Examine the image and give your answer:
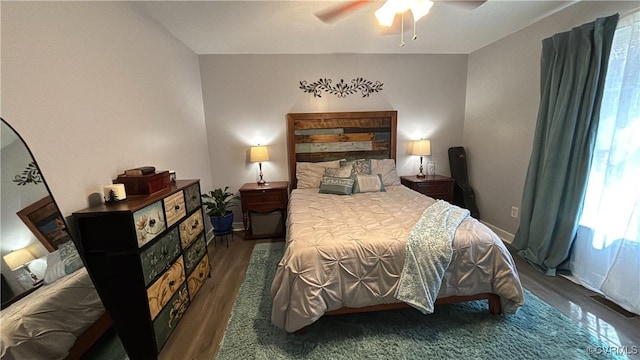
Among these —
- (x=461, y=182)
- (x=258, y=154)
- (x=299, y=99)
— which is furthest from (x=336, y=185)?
(x=461, y=182)

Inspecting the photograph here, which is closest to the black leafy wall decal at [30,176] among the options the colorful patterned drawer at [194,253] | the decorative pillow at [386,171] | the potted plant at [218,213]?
the colorful patterned drawer at [194,253]

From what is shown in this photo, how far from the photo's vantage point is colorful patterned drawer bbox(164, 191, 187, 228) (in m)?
1.82

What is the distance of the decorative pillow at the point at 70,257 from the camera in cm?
121

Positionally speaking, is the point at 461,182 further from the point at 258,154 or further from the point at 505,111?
the point at 258,154

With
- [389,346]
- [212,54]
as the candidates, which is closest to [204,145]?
[212,54]

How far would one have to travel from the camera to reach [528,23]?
2656mm

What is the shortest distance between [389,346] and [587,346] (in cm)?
121

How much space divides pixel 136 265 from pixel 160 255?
203 mm

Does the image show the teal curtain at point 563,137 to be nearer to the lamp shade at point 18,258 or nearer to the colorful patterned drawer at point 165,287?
the colorful patterned drawer at point 165,287

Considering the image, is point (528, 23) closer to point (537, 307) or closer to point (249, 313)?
point (537, 307)

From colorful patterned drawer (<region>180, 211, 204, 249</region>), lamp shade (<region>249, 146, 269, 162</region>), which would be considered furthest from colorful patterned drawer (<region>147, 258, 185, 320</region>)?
lamp shade (<region>249, 146, 269, 162</region>)

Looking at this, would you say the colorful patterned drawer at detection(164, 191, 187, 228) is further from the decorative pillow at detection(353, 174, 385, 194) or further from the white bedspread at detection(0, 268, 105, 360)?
the decorative pillow at detection(353, 174, 385, 194)

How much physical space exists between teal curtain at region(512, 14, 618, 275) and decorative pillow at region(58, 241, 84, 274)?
3.55 metres

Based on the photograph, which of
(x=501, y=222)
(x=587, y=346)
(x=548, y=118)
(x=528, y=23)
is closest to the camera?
(x=587, y=346)
